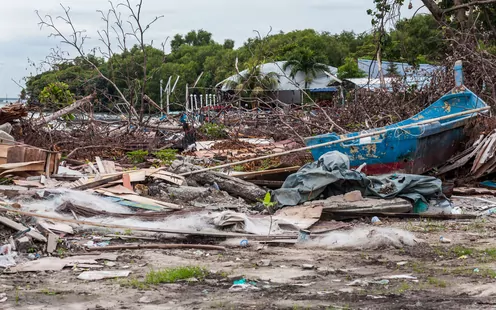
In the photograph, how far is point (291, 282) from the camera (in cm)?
536

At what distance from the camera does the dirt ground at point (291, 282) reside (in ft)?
15.1

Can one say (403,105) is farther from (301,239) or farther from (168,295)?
(168,295)

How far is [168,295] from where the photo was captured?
490 centimetres

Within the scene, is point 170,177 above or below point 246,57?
below

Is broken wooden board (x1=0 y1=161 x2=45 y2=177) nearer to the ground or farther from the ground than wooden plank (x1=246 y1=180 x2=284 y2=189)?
farther from the ground

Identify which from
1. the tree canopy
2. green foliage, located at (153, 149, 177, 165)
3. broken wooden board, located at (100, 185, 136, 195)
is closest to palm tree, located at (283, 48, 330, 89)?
the tree canopy

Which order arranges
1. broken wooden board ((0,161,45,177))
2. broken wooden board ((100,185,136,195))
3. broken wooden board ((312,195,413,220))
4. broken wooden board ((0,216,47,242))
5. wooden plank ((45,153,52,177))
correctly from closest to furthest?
broken wooden board ((0,216,47,242)) < broken wooden board ((312,195,413,220)) < broken wooden board ((100,185,136,195)) < broken wooden board ((0,161,45,177)) < wooden plank ((45,153,52,177))

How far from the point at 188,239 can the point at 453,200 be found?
15.6ft

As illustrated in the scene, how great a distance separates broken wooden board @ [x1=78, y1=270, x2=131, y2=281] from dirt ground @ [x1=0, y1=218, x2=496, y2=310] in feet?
0.21

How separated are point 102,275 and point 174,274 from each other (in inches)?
23.5

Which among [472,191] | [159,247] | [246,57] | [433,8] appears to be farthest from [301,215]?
[246,57]

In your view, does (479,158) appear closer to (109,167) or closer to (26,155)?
(109,167)

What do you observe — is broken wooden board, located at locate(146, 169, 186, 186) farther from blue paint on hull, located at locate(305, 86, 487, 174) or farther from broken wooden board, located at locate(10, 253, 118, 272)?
broken wooden board, located at locate(10, 253, 118, 272)

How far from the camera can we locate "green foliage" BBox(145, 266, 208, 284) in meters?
5.33
